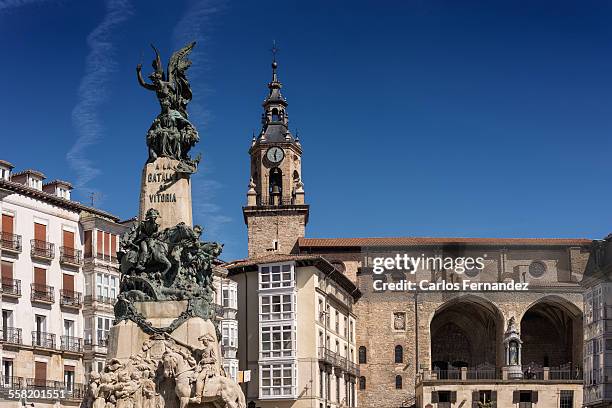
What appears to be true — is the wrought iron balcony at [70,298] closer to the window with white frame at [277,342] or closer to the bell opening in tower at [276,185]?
the window with white frame at [277,342]

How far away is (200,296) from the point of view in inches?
1075

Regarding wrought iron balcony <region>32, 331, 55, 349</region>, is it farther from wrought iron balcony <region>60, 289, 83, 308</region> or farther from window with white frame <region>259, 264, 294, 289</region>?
window with white frame <region>259, 264, 294, 289</region>

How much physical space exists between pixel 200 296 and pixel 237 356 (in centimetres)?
5159

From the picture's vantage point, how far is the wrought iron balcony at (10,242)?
52178 millimetres

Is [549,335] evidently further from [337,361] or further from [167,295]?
[167,295]

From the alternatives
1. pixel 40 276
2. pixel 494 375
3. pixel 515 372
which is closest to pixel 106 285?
pixel 40 276

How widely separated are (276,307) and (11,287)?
2797 cm

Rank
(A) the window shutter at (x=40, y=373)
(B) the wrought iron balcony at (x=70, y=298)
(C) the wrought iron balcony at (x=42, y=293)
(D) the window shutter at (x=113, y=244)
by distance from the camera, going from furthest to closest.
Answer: (D) the window shutter at (x=113, y=244)
(B) the wrought iron balcony at (x=70, y=298)
(C) the wrought iron balcony at (x=42, y=293)
(A) the window shutter at (x=40, y=373)

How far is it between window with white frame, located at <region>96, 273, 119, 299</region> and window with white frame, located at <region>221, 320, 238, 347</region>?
63.2 feet

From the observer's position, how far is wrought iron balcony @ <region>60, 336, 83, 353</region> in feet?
180

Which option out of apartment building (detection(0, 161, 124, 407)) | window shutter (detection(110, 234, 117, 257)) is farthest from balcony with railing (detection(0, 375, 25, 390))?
window shutter (detection(110, 234, 117, 257))

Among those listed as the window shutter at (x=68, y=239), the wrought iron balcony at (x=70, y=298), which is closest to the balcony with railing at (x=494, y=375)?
the wrought iron balcony at (x=70, y=298)

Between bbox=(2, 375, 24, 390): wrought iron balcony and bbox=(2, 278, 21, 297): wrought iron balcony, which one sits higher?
bbox=(2, 278, 21, 297): wrought iron balcony

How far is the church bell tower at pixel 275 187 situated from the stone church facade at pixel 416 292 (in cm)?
9
